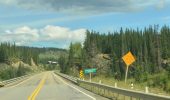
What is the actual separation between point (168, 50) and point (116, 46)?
914 inches

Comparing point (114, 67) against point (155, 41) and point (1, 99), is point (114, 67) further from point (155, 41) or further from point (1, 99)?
point (1, 99)

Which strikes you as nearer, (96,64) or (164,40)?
(96,64)

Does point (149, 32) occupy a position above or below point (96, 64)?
above

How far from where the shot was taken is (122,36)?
16138 centimetres

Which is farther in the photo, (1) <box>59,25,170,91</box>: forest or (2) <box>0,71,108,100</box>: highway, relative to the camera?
(1) <box>59,25,170,91</box>: forest

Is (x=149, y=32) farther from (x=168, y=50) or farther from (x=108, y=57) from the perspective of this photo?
(x=108, y=57)

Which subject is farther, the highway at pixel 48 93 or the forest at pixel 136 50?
the forest at pixel 136 50

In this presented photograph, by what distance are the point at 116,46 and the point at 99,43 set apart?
2140 centimetres

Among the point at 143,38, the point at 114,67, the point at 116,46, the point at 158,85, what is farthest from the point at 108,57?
the point at 158,85

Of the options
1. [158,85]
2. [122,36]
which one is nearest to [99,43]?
[122,36]

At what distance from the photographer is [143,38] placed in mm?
158500

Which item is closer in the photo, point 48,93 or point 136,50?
point 48,93

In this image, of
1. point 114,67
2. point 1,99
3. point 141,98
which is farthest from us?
point 114,67

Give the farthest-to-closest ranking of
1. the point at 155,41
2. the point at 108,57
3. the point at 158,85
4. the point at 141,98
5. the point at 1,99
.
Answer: the point at 108,57, the point at 155,41, the point at 158,85, the point at 1,99, the point at 141,98
